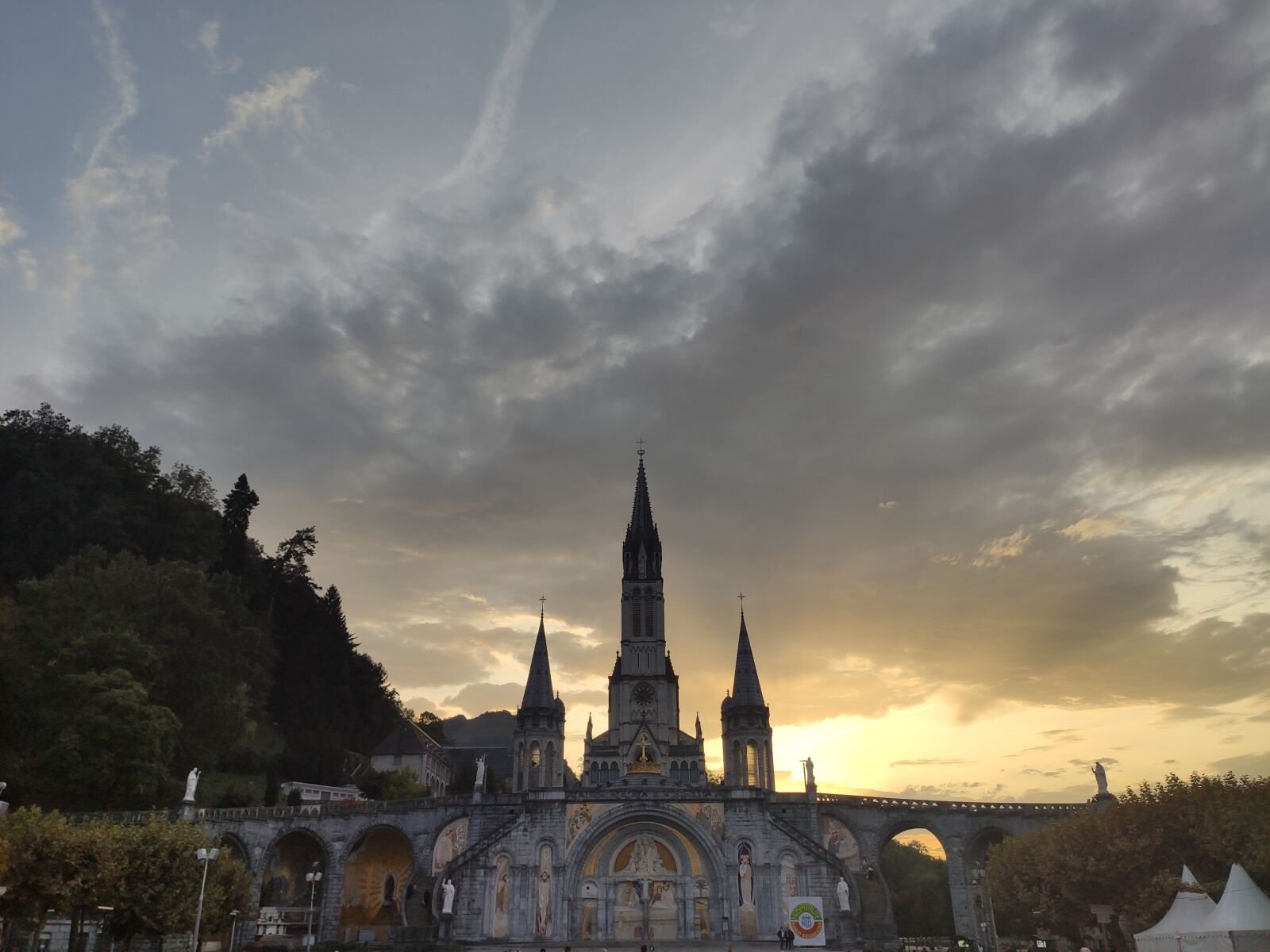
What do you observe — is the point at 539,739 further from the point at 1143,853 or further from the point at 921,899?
the point at 1143,853

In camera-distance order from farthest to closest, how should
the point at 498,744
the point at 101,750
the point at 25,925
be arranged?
the point at 498,744 → the point at 101,750 → the point at 25,925

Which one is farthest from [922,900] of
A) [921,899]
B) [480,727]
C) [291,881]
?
[480,727]

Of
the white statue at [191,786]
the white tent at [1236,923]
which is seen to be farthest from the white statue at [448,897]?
the white tent at [1236,923]

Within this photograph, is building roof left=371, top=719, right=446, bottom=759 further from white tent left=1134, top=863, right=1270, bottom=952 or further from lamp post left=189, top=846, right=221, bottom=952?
white tent left=1134, top=863, right=1270, bottom=952

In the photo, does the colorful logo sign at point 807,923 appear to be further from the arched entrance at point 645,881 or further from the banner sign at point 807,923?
the arched entrance at point 645,881

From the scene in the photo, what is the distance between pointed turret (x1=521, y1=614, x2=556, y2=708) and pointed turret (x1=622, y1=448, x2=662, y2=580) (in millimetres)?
10705

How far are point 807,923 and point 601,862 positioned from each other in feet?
36.0

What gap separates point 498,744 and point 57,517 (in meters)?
59.9

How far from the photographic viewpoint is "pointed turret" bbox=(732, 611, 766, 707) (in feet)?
234

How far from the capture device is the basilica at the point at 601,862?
43750mm

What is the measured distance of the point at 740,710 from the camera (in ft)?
232

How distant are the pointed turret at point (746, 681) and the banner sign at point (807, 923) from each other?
2904cm

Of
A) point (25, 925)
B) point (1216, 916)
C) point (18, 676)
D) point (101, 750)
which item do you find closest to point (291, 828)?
point (101, 750)

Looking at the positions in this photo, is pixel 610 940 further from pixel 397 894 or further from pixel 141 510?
pixel 141 510
